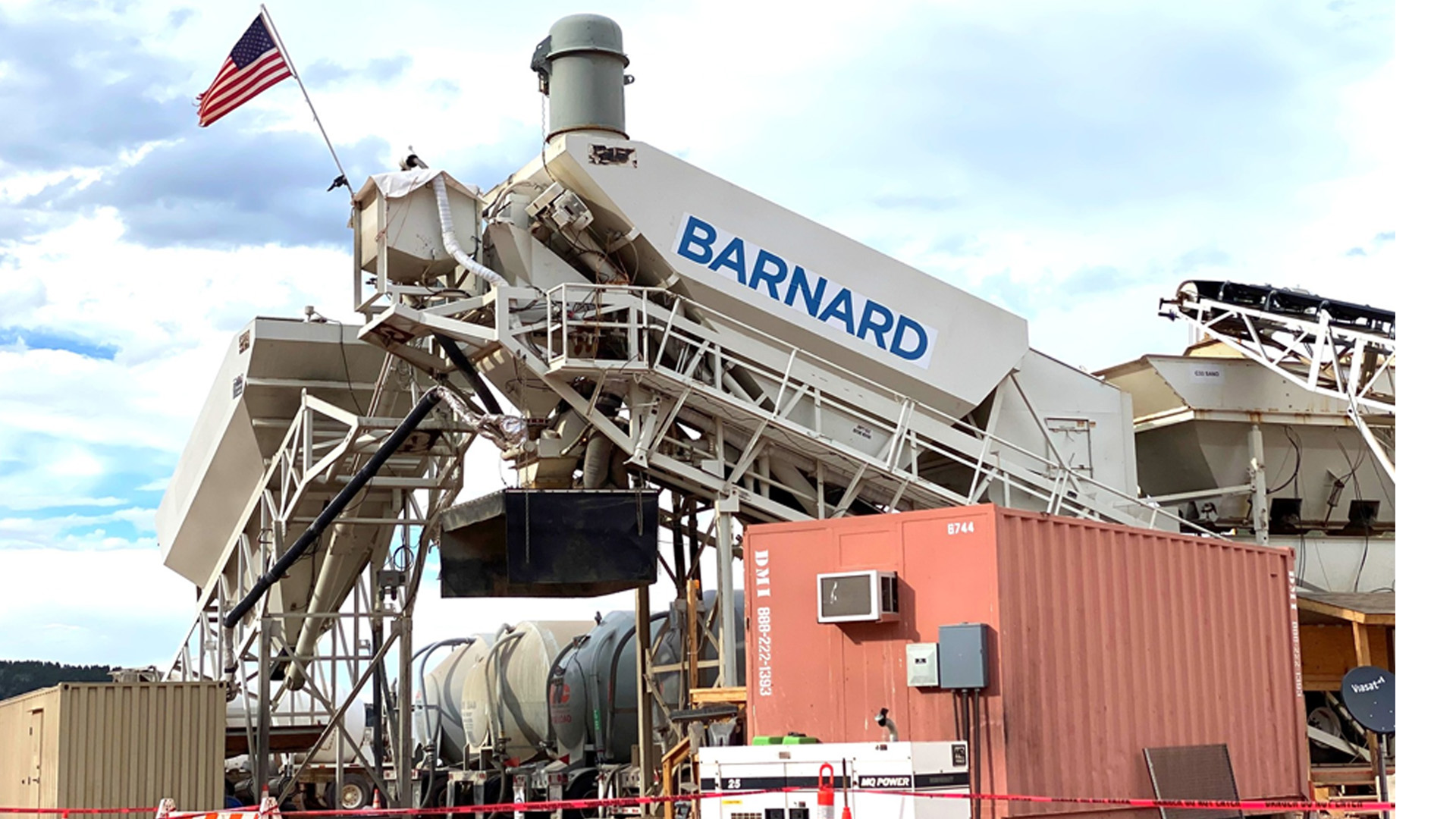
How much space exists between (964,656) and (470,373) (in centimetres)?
946

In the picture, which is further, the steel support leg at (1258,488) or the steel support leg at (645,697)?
the steel support leg at (1258,488)

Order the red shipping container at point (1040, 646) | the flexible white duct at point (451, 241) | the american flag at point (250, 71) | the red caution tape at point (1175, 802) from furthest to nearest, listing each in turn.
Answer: the american flag at point (250, 71) < the flexible white duct at point (451, 241) < the red shipping container at point (1040, 646) < the red caution tape at point (1175, 802)

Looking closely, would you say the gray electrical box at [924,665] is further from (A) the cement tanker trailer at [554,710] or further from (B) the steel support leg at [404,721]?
(B) the steel support leg at [404,721]

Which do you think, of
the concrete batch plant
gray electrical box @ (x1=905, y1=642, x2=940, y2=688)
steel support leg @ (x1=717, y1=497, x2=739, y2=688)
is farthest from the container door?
gray electrical box @ (x1=905, y1=642, x2=940, y2=688)

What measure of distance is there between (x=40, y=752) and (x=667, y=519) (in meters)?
8.79

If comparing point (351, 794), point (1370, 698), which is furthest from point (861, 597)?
point (351, 794)

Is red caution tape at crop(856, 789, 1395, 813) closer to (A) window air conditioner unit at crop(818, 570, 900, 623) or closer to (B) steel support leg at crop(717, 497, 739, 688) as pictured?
(A) window air conditioner unit at crop(818, 570, 900, 623)

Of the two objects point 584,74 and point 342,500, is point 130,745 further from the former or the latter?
point 584,74

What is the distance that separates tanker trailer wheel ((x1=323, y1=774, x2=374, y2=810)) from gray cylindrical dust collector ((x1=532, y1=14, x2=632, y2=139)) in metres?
10.7

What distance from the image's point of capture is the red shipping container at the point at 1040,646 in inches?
Answer: 491

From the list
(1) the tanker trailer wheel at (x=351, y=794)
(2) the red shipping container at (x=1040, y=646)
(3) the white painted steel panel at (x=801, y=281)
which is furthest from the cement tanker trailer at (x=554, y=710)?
(2) the red shipping container at (x=1040, y=646)

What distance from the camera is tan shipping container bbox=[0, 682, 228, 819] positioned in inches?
698

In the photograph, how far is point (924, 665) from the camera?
12648 millimetres

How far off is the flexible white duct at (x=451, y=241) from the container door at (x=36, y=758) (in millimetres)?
7753
